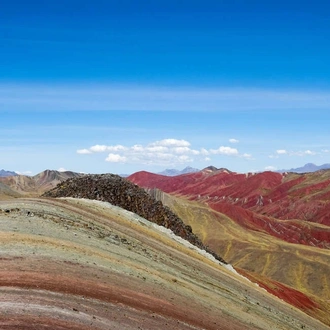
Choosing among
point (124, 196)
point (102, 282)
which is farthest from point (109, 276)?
point (124, 196)

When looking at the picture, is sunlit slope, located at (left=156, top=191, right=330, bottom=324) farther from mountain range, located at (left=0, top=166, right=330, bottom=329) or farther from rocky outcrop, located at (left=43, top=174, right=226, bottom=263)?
mountain range, located at (left=0, top=166, right=330, bottom=329)

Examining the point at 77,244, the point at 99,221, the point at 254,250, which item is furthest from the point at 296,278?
the point at 77,244

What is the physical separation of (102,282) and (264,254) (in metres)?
117

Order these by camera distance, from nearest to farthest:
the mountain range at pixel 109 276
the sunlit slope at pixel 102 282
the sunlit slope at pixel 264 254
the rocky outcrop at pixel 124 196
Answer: the sunlit slope at pixel 102 282, the mountain range at pixel 109 276, the rocky outcrop at pixel 124 196, the sunlit slope at pixel 264 254

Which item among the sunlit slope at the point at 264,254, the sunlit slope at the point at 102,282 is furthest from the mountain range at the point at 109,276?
the sunlit slope at the point at 264,254

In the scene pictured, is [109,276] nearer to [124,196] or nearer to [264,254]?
[124,196]

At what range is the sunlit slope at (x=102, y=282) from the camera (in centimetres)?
1603

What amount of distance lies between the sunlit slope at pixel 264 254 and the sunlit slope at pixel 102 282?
197 ft

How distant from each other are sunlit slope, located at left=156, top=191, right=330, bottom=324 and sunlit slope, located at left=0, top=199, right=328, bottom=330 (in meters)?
59.9

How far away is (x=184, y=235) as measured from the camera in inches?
2207

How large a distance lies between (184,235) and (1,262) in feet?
128

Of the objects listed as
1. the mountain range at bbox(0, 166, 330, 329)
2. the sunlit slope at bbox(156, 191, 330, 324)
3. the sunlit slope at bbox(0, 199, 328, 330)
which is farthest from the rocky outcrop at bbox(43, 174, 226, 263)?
the sunlit slope at bbox(156, 191, 330, 324)

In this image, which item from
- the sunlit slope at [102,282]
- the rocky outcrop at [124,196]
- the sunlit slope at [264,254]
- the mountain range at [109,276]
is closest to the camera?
the sunlit slope at [102,282]

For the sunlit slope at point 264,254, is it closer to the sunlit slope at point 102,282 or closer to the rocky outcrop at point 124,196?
the rocky outcrop at point 124,196
